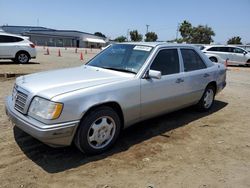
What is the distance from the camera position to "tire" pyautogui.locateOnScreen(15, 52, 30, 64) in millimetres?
15898

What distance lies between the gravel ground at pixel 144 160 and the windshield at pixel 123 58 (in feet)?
4.00

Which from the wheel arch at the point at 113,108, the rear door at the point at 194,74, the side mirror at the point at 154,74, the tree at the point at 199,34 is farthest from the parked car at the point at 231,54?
the tree at the point at 199,34

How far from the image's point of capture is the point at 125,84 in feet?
14.5

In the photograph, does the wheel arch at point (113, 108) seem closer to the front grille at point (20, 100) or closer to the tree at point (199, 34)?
the front grille at point (20, 100)

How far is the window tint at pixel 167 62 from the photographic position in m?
5.09

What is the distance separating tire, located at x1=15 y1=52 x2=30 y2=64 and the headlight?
13066 mm

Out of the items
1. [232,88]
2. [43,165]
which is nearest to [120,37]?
[232,88]

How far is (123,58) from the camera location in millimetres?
5223

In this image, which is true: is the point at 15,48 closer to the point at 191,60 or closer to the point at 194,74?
the point at 191,60

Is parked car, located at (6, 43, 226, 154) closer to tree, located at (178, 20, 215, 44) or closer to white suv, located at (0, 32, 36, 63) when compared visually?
white suv, located at (0, 32, 36, 63)

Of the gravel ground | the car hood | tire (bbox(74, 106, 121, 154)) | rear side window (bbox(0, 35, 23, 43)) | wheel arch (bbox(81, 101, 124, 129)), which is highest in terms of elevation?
rear side window (bbox(0, 35, 23, 43))

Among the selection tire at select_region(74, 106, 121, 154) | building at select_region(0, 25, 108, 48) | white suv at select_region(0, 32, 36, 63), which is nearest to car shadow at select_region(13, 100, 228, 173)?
tire at select_region(74, 106, 121, 154)

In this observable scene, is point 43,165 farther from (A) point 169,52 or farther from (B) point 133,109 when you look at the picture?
(A) point 169,52

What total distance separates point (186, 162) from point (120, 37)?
104076 mm
